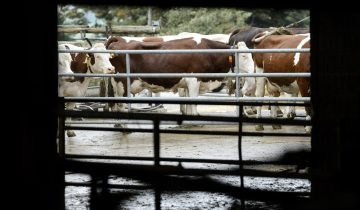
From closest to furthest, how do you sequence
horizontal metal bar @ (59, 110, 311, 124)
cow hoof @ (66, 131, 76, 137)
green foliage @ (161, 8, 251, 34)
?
horizontal metal bar @ (59, 110, 311, 124)
cow hoof @ (66, 131, 76, 137)
green foliage @ (161, 8, 251, 34)

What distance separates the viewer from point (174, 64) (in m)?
14.4

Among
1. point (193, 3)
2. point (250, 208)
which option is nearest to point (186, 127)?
point (250, 208)

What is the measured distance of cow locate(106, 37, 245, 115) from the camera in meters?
14.1

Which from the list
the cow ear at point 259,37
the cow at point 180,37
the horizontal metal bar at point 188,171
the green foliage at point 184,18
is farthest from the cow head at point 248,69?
the green foliage at point 184,18

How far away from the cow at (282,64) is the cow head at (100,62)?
10.2ft

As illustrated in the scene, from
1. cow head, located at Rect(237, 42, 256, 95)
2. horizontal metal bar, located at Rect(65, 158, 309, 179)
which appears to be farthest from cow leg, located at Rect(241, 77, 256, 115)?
horizontal metal bar, located at Rect(65, 158, 309, 179)

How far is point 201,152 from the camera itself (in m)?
10.8

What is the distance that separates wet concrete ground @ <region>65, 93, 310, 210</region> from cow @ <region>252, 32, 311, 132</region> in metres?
0.88

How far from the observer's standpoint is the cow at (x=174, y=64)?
14109 millimetres

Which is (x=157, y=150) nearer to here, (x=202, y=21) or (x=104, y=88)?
(x=104, y=88)

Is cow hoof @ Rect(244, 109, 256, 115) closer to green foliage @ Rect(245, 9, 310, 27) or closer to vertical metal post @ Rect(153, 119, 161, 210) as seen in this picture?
vertical metal post @ Rect(153, 119, 161, 210)
